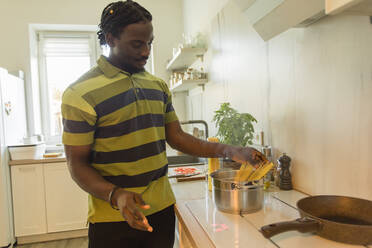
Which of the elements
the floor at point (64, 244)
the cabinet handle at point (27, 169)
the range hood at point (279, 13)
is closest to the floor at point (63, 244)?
the floor at point (64, 244)

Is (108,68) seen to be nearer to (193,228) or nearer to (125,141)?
(125,141)

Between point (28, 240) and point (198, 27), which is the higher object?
point (198, 27)

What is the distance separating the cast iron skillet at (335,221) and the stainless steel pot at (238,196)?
163 mm

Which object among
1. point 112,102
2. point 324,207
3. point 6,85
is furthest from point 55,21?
point 324,207

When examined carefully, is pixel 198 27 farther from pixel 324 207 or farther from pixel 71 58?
pixel 324 207

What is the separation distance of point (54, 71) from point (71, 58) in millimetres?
269

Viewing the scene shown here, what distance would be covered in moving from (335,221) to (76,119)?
2.68ft

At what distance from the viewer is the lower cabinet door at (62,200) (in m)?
2.62

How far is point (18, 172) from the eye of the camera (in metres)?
2.56

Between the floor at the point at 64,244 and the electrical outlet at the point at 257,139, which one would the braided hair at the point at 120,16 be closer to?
the electrical outlet at the point at 257,139

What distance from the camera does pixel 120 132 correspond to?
34.8 inches

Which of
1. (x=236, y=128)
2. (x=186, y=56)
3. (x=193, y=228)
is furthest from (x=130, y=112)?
(x=186, y=56)

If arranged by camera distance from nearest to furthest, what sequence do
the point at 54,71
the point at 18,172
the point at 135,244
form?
the point at 135,244 < the point at 18,172 < the point at 54,71

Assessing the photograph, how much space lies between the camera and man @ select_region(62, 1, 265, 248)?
0.82 meters
